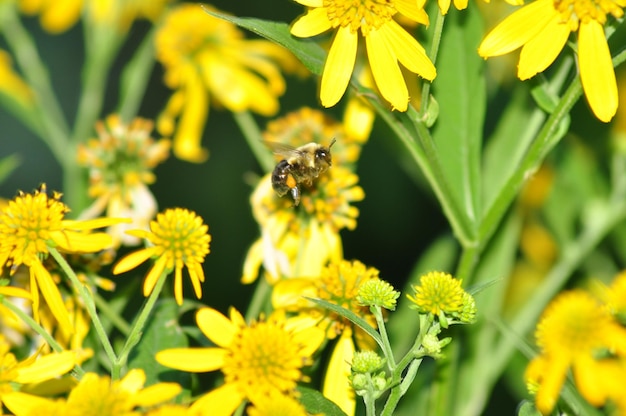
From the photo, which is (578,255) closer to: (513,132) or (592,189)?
(592,189)

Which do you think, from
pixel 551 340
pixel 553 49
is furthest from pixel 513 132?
pixel 551 340

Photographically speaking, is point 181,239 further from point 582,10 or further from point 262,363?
point 582,10

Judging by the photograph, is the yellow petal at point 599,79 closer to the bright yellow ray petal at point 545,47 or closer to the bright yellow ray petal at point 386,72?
the bright yellow ray petal at point 545,47

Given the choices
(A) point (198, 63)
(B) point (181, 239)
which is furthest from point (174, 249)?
(A) point (198, 63)

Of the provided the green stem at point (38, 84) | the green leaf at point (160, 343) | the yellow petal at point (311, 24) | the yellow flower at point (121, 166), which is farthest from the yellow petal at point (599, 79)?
the green stem at point (38, 84)

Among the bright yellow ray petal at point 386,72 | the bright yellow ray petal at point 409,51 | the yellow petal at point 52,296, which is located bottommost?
the yellow petal at point 52,296

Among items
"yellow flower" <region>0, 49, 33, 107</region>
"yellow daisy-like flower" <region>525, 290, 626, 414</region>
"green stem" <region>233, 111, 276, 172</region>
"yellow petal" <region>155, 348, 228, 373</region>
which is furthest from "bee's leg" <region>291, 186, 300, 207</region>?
"yellow flower" <region>0, 49, 33, 107</region>
